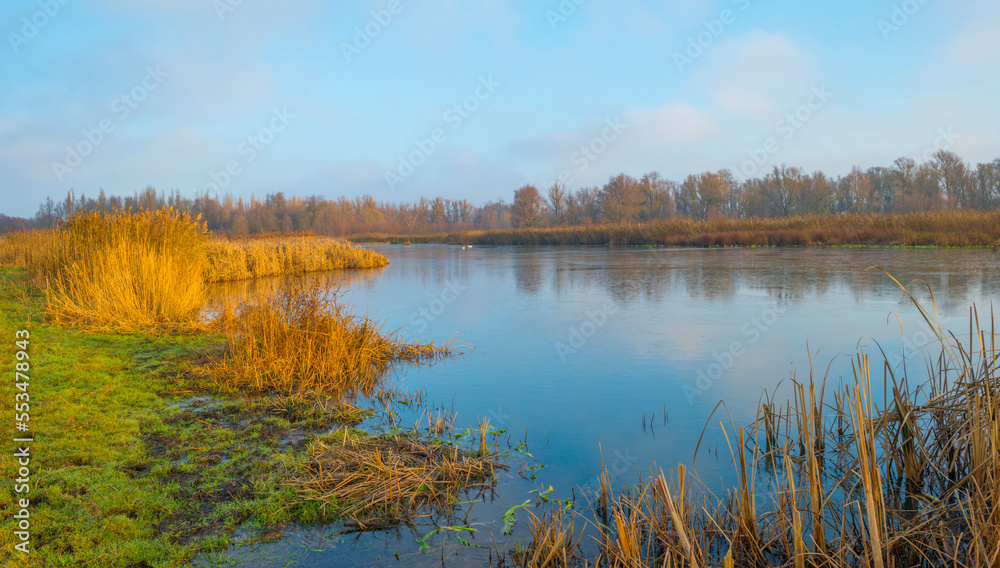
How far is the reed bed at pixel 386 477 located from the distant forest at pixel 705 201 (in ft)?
104

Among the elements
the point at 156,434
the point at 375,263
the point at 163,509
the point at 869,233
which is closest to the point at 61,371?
the point at 156,434

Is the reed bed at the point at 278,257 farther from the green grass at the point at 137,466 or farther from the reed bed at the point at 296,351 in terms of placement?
the green grass at the point at 137,466

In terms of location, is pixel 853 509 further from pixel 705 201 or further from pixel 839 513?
pixel 705 201

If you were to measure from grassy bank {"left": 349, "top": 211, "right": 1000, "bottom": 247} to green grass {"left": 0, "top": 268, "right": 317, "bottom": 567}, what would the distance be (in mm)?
27156

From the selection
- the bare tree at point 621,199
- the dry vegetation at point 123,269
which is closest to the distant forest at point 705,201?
the bare tree at point 621,199

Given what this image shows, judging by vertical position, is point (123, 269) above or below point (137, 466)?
above

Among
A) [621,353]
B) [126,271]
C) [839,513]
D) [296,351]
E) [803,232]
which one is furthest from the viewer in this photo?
[803,232]

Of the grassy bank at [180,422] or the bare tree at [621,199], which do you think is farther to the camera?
the bare tree at [621,199]

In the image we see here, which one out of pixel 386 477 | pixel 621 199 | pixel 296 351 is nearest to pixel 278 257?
pixel 296 351

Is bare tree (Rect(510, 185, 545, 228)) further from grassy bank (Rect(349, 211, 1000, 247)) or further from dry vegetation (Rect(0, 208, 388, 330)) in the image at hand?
dry vegetation (Rect(0, 208, 388, 330))

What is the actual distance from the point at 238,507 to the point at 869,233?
29222 mm

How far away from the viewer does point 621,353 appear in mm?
6441

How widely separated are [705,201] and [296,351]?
168 ft

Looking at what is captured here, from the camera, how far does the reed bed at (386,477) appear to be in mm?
2908
